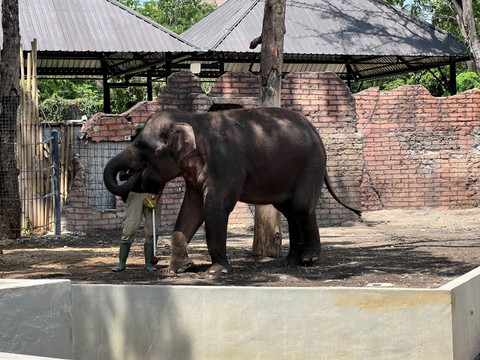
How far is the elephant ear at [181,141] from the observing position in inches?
408

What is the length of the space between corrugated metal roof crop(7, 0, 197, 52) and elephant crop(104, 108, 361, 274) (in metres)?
9.31

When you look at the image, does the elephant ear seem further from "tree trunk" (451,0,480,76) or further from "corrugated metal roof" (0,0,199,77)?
"tree trunk" (451,0,480,76)

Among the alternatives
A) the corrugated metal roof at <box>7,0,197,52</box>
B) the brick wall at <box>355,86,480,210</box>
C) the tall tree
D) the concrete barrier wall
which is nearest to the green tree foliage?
the tall tree

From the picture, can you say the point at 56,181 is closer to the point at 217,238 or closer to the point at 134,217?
the point at 134,217

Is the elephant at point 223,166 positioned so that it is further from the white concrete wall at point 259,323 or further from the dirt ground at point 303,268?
the white concrete wall at point 259,323

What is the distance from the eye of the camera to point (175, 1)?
136 ft

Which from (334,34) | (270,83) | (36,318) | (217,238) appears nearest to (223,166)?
(217,238)

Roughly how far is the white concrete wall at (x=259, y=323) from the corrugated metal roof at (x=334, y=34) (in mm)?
13916

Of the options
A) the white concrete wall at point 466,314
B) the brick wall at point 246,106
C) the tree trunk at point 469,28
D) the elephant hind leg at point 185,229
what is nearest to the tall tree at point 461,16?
the tree trunk at point 469,28

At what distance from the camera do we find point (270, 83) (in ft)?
40.0

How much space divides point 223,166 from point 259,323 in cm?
376

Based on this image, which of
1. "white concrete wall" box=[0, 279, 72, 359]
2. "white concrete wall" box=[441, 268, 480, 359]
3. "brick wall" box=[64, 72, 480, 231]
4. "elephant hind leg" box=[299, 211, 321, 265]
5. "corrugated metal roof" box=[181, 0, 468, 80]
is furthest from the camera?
"corrugated metal roof" box=[181, 0, 468, 80]

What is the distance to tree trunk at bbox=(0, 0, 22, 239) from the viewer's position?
15117mm

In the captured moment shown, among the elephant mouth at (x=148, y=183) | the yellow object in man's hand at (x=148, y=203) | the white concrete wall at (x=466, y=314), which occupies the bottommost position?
the white concrete wall at (x=466, y=314)
